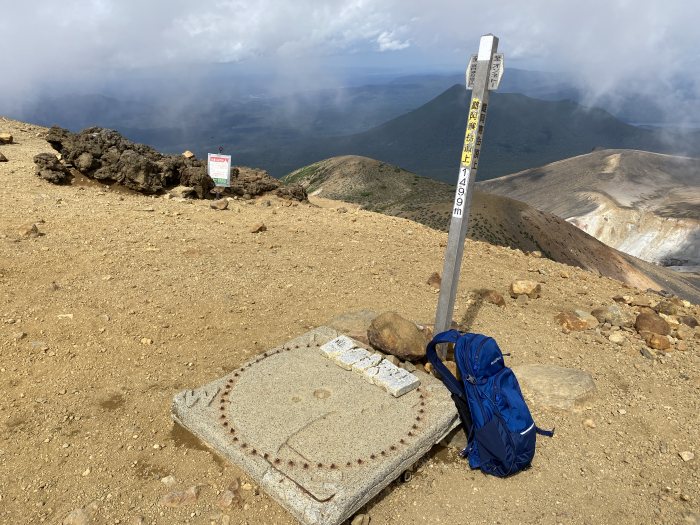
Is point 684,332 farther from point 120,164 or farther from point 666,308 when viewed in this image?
point 120,164

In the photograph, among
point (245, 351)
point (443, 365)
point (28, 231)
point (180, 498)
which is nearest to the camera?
point (180, 498)

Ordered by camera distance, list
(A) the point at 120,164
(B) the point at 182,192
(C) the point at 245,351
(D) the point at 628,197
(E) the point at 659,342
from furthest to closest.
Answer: (D) the point at 628,197, (B) the point at 182,192, (A) the point at 120,164, (E) the point at 659,342, (C) the point at 245,351

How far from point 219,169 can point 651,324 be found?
986 cm

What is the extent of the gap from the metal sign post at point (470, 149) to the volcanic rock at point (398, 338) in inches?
13.2

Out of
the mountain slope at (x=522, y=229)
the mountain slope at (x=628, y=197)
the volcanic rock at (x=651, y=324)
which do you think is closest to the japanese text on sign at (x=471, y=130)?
the volcanic rock at (x=651, y=324)

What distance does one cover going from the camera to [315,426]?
4879 millimetres

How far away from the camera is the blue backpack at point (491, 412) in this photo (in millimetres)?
4836

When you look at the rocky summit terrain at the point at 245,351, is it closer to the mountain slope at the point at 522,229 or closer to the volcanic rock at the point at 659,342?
the volcanic rock at the point at 659,342

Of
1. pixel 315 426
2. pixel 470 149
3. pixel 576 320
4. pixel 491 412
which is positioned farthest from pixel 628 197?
pixel 315 426

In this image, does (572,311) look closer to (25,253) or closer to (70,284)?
(70,284)

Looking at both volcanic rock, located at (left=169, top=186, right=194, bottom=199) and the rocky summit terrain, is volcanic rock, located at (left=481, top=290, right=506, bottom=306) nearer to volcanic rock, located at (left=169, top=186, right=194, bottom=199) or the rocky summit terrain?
the rocky summit terrain

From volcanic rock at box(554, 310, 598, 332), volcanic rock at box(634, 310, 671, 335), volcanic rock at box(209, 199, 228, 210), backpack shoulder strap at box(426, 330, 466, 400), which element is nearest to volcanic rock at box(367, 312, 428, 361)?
backpack shoulder strap at box(426, 330, 466, 400)

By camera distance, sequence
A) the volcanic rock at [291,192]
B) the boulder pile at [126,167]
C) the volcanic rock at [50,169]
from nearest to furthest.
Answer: the volcanic rock at [50,169]
the boulder pile at [126,167]
the volcanic rock at [291,192]

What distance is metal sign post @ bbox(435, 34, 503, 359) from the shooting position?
489 cm
